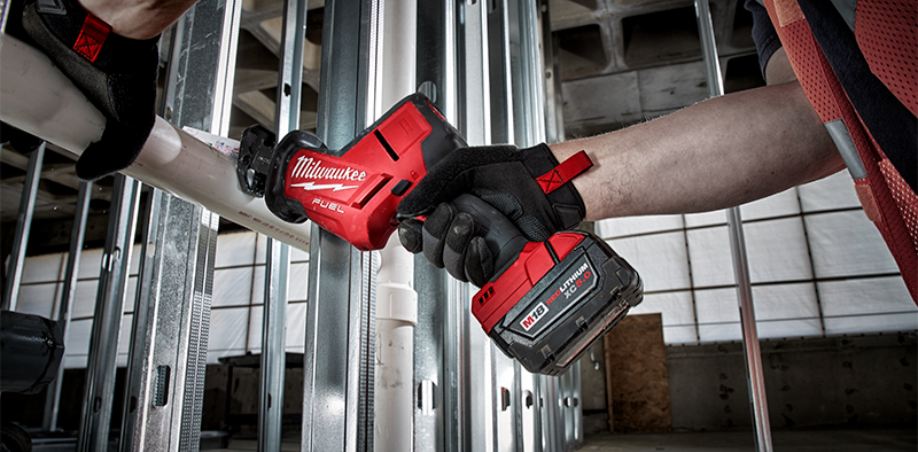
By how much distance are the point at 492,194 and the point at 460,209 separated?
61mm

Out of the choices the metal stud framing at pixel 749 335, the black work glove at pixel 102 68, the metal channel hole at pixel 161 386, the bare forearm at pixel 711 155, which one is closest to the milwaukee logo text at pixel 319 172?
the black work glove at pixel 102 68

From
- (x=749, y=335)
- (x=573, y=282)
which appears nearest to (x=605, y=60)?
(x=749, y=335)

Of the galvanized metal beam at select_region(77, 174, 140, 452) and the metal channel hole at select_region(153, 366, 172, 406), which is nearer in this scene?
the metal channel hole at select_region(153, 366, 172, 406)

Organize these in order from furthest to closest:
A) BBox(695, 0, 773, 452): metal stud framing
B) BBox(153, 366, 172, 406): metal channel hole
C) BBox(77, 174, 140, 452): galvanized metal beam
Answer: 1. BBox(77, 174, 140, 452): galvanized metal beam
2. BBox(695, 0, 773, 452): metal stud framing
3. BBox(153, 366, 172, 406): metal channel hole

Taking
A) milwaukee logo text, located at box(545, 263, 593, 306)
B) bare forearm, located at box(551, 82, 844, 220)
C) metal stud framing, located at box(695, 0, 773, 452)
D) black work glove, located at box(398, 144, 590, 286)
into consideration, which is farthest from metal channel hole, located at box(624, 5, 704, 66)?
milwaukee logo text, located at box(545, 263, 593, 306)

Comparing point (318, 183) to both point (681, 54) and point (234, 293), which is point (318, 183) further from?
point (234, 293)

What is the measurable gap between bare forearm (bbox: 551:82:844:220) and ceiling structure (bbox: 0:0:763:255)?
4.09 m

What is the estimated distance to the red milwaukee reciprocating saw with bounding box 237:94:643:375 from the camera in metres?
0.80

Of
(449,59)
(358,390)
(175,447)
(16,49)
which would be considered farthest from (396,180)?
(449,59)

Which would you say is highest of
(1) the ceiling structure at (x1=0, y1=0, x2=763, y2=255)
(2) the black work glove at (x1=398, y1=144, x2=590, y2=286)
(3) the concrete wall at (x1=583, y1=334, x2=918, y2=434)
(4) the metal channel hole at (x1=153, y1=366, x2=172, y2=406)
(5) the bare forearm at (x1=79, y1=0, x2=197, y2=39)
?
(1) the ceiling structure at (x1=0, y1=0, x2=763, y2=255)

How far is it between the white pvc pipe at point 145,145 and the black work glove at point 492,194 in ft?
1.60

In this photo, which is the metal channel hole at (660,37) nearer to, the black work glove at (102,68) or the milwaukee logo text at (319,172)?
the milwaukee logo text at (319,172)

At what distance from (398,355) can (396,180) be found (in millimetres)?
448

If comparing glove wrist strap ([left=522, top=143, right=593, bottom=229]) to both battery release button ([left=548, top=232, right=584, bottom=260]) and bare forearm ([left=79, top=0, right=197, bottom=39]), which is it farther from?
bare forearm ([left=79, top=0, right=197, bottom=39])
